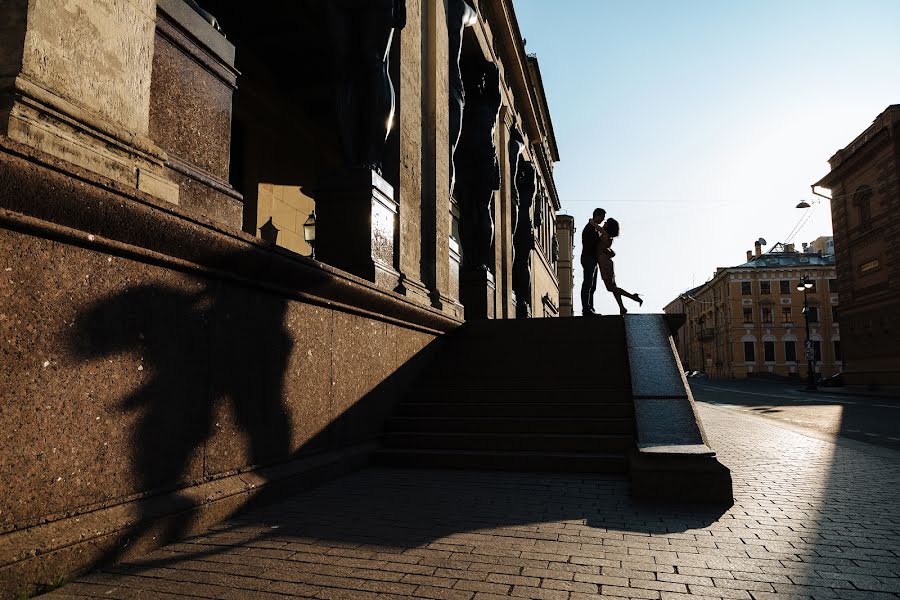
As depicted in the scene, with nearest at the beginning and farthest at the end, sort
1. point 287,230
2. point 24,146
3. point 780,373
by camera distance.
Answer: point 24,146 < point 287,230 < point 780,373

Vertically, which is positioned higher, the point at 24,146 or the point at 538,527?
the point at 24,146

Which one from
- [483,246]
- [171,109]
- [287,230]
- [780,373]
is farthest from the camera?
[780,373]

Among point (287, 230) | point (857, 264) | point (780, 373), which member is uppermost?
point (857, 264)

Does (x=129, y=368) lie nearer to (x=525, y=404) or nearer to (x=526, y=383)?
(x=525, y=404)

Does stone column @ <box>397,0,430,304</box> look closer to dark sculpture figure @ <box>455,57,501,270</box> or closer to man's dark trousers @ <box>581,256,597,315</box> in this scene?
dark sculpture figure @ <box>455,57,501,270</box>

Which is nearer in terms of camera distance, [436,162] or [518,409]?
[518,409]

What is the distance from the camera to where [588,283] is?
11914 mm

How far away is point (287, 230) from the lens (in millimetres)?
13141

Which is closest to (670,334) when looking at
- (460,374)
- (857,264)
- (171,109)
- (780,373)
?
A: (460,374)

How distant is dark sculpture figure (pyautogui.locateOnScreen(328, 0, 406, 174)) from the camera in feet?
22.5

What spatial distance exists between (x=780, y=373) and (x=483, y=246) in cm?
6347

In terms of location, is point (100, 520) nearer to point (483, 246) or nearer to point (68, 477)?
point (68, 477)

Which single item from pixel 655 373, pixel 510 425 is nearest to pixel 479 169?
pixel 655 373

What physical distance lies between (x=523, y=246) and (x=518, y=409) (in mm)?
11470
